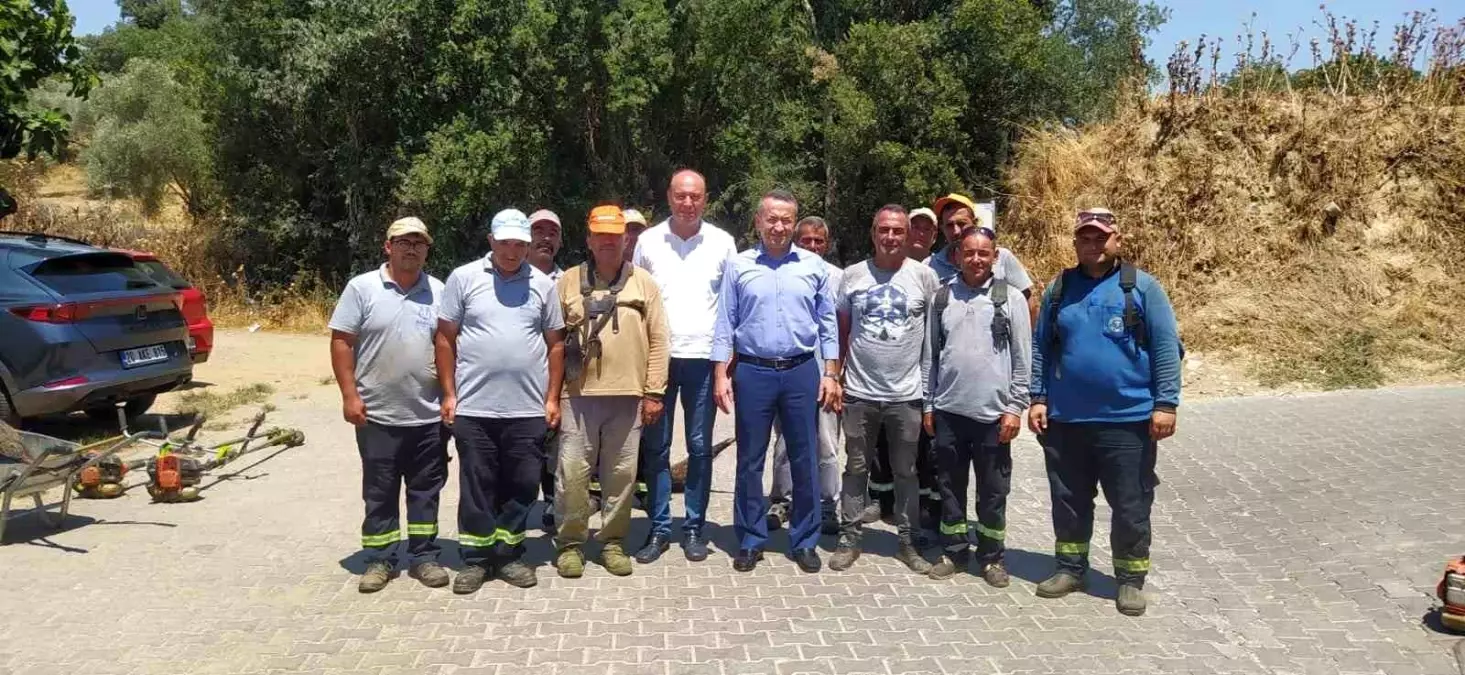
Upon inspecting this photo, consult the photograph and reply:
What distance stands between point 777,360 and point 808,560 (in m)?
1.10

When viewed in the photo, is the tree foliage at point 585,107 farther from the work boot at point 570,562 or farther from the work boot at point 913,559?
the work boot at point 570,562

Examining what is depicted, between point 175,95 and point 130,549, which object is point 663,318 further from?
point 175,95

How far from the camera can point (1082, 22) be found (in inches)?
1047

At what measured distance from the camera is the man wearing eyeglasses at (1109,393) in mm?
4945

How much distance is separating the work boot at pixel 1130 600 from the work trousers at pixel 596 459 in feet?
8.42

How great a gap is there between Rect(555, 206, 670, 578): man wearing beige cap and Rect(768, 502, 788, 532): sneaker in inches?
43.6

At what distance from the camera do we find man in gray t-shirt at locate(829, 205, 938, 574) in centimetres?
557

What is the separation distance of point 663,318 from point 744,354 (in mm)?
483

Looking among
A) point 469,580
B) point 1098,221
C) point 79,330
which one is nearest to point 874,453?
point 1098,221

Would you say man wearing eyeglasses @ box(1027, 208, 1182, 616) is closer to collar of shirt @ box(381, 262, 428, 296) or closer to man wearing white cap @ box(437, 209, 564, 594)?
man wearing white cap @ box(437, 209, 564, 594)

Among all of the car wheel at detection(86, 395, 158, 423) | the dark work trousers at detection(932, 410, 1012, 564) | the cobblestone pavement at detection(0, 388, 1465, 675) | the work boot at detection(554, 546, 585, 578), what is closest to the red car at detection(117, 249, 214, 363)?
the car wheel at detection(86, 395, 158, 423)

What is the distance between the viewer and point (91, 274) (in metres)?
8.73

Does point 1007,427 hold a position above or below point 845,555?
above

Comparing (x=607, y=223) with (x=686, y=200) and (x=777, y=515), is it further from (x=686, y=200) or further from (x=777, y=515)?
(x=777, y=515)
